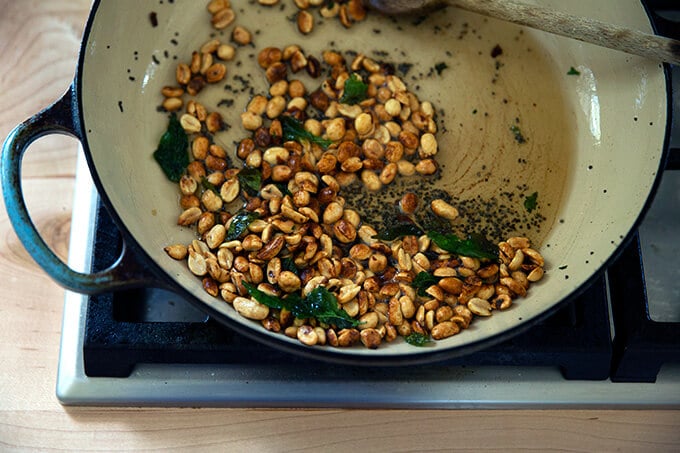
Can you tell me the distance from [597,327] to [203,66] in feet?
1.52

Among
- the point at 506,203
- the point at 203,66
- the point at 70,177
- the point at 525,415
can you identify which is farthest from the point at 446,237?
the point at 70,177

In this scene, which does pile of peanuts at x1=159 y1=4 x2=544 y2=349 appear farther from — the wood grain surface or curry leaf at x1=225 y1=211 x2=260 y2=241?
the wood grain surface

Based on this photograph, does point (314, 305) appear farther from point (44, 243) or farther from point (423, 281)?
point (44, 243)

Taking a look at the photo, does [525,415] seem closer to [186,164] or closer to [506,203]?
[506,203]

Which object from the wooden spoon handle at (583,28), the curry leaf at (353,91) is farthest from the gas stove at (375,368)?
the curry leaf at (353,91)

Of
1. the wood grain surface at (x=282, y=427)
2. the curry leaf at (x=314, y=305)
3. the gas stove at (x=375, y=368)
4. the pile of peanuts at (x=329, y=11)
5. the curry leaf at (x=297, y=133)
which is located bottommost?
the wood grain surface at (x=282, y=427)

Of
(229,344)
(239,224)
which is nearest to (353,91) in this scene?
(239,224)

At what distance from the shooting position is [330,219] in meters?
0.79

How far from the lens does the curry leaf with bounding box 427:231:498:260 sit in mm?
764

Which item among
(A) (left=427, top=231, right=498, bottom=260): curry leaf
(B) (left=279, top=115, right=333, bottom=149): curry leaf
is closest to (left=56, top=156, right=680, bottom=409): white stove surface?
(A) (left=427, top=231, right=498, bottom=260): curry leaf

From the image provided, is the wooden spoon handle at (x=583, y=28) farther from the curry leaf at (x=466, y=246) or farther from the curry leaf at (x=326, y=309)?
the curry leaf at (x=326, y=309)

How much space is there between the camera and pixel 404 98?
2.78 ft

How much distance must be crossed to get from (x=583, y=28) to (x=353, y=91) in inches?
9.0

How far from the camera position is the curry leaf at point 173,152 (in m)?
0.80
